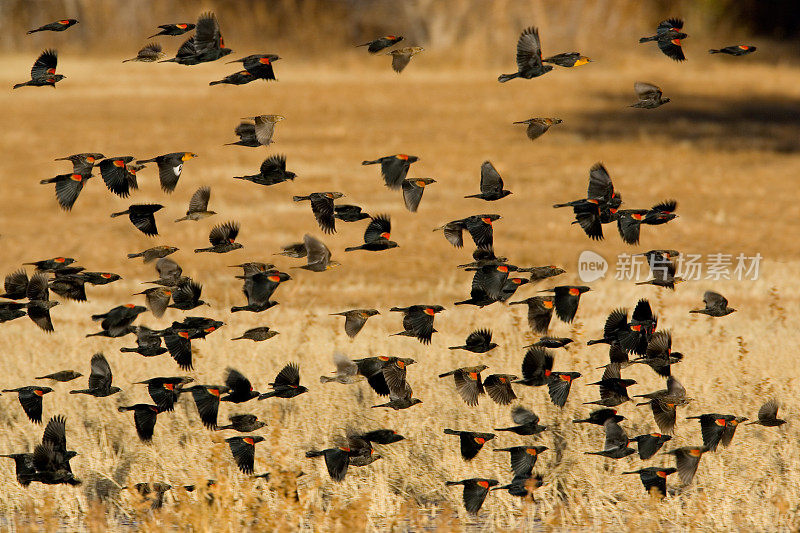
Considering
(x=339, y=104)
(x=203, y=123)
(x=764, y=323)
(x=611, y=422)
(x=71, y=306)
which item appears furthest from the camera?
(x=339, y=104)

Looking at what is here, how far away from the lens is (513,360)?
12.0 m

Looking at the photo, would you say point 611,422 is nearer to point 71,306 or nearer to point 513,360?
point 513,360

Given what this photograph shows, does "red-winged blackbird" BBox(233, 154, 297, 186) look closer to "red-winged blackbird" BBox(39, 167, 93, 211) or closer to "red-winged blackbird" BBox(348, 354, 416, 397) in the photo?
"red-winged blackbird" BBox(39, 167, 93, 211)

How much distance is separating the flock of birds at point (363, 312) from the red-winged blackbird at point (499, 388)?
0.01 meters

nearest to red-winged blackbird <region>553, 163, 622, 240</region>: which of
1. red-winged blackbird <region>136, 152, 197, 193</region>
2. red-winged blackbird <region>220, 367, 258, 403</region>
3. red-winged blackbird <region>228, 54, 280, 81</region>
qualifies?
red-winged blackbird <region>228, 54, 280, 81</region>

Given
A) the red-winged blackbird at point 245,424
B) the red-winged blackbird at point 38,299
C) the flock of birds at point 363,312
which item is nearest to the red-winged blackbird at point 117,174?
the flock of birds at point 363,312

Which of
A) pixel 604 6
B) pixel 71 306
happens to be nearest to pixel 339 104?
pixel 604 6

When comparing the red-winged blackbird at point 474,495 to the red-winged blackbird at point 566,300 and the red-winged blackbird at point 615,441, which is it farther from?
the red-winged blackbird at point 566,300

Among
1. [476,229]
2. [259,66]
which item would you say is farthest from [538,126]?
[259,66]

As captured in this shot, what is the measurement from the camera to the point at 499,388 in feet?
27.1

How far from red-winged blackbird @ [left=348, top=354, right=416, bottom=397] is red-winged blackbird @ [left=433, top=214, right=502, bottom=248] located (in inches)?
36.3

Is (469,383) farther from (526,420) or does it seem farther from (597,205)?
(597,205)

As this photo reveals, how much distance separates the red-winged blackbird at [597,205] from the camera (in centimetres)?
786

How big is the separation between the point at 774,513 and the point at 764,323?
549cm
